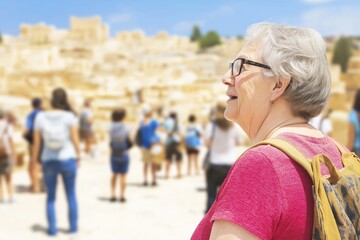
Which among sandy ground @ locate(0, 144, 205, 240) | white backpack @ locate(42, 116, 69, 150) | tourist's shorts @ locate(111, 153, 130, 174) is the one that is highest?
white backpack @ locate(42, 116, 69, 150)

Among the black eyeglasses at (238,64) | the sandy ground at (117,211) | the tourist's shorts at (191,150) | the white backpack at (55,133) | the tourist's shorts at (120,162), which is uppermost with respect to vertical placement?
the black eyeglasses at (238,64)

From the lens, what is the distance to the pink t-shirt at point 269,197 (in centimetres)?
134

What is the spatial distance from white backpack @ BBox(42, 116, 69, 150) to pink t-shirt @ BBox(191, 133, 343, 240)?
407 centimetres

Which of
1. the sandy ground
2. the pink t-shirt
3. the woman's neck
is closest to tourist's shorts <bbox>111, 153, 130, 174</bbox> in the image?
the sandy ground

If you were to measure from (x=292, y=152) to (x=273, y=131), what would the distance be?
7.6 inches

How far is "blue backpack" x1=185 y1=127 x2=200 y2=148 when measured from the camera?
9227mm

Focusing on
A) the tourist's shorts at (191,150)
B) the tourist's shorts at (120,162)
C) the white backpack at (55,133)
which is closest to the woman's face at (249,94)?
the white backpack at (55,133)

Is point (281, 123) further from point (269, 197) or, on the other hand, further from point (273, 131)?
point (269, 197)

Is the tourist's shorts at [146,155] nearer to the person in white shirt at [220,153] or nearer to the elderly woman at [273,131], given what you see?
the person in white shirt at [220,153]

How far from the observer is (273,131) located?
157cm

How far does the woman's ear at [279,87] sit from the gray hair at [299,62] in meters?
0.01

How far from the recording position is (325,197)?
138 centimetres

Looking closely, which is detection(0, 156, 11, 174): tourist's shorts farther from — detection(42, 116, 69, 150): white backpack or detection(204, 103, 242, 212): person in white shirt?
detection(204, 103, 242, 212): person in white shirt

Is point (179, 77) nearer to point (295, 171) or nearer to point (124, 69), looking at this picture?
point (124, 69)
